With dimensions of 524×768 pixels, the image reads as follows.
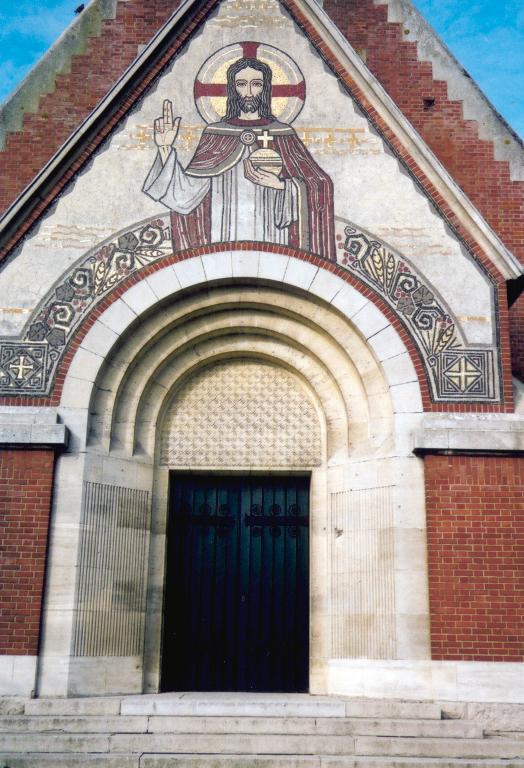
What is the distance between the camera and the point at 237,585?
11.8 m

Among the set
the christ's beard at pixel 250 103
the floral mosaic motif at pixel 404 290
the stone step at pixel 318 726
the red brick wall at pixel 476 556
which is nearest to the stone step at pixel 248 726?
the stone step at pixel 318 726

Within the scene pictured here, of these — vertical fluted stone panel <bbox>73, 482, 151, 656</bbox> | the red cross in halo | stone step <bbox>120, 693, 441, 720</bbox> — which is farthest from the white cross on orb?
stone step <bbox>120, 693, 441, 720</bbox>

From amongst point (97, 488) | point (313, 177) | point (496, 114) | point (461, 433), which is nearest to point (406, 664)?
point (461, 433)

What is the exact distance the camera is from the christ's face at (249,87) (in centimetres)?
1220

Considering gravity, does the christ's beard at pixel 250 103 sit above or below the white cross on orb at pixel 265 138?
above

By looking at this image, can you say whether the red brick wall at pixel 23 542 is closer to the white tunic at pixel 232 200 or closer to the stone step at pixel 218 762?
the stone step at pixel 218 762

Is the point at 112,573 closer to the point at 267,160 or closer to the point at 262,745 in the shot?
the point at 262,745

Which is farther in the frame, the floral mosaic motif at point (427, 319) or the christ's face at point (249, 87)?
the christ's face at point (249, 87)

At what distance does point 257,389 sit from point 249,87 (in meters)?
3.95

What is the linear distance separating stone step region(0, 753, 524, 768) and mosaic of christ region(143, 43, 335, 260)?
580 centimetres

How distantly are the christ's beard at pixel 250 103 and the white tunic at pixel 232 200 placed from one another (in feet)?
2.83

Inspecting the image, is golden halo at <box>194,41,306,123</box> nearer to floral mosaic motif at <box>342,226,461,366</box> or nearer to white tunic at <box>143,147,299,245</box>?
white tunic at <box>143,147,299,245</box>

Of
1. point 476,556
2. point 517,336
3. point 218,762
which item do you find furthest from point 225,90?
point 218,762

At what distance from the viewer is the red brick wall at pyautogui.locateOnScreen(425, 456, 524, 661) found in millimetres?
10148
